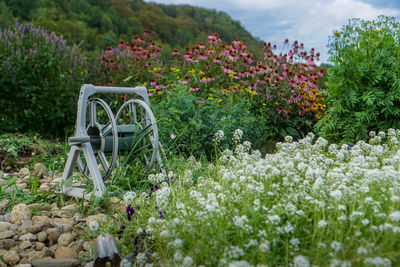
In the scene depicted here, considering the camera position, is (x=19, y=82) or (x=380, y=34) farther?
(x=19, y=82)

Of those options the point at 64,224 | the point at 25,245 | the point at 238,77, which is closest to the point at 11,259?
the point at 25,245

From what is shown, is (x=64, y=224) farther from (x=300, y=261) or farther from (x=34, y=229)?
(x=300, y=261)

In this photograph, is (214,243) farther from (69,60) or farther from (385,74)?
(69,60)

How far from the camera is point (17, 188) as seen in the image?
12.3 feet

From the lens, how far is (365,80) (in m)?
5.16

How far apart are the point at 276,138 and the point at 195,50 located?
2.25 metres

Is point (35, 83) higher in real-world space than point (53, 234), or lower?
higher

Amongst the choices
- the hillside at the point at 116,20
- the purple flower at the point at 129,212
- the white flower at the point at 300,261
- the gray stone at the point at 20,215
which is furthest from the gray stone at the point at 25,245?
the hillside at the point at 116,20

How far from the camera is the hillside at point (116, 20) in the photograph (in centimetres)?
2255

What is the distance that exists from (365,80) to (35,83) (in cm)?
565

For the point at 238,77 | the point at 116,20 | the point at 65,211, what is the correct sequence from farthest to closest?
the point at 116,20 → the point at 238,77 → the point at 65,211

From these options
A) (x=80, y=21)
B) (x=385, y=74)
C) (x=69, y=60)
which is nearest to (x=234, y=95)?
(x=385, y=74)

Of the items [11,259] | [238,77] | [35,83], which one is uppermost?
[238,77]

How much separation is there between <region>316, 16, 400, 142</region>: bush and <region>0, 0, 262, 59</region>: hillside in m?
14.8
